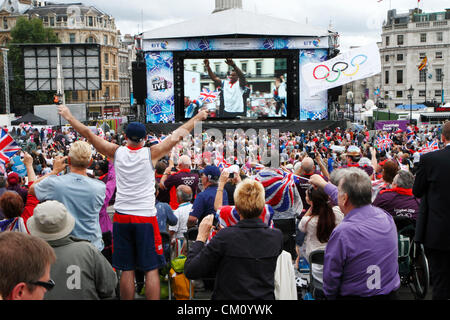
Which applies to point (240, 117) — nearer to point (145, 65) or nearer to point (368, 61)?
point (145, 65)

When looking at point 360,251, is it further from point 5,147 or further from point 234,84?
point 234,84

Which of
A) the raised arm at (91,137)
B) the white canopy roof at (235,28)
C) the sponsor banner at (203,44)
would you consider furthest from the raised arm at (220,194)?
the sponsor banner at (203,44)

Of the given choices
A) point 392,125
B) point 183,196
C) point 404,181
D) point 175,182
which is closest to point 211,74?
point 392,125

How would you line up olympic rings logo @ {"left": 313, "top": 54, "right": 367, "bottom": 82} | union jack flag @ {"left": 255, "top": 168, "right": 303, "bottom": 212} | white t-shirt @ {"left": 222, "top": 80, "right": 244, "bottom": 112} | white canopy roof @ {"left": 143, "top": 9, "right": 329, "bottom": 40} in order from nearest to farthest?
1. union jack flag @ {"left": 255, "top": 168, "right": 303, "bottom": 212}
2. olympic rings logo @ {"left": 313, "top": 54, "right": 367, "bottom": 82}
3. white canopy roof @ {"left": 143, "top": 9, "right": 329, "bottom": 40}
4. white t-shirt @ {"left": 222, "top": 80, "right": 244, "bottom": 112}

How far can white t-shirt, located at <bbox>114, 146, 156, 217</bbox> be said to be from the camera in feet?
14.1

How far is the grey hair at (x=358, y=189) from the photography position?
336cm

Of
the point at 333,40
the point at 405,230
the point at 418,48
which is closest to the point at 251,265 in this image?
the point at 405,230

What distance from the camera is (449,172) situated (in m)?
4.09

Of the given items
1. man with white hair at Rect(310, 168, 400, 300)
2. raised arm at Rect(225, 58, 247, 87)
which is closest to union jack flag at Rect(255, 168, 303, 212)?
man with white hair at Rect(310, 168, 400, 300)

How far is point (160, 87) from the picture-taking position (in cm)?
2845

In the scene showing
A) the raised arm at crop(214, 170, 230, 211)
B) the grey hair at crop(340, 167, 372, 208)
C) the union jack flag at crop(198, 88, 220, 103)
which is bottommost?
the raised arm at crop(214, 170, 230, 211)

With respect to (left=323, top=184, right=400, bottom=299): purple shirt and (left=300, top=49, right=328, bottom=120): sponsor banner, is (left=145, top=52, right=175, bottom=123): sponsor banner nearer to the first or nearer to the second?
(left=300, top=49, right=328, bottom=120): sponsor banner

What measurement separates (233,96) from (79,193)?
24822 mm

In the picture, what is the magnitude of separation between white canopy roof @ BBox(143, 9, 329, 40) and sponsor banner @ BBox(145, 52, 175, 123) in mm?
1220
